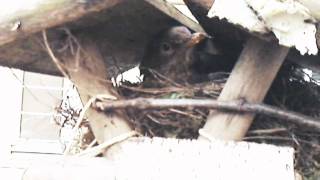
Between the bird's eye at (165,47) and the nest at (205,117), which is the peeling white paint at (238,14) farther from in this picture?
the bird's eye at (165,47)

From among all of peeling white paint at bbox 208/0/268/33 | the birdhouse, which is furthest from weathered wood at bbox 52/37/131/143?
peeling white paint at bbox 208/0/268/33

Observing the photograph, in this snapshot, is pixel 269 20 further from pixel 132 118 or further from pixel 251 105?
pixel 132 118

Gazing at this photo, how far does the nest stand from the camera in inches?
46.9

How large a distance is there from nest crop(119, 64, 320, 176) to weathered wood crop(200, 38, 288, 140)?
41mm

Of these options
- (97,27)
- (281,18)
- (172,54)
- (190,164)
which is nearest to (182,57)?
(172,54)

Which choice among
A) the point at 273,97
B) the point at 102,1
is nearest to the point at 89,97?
the point at 102,1

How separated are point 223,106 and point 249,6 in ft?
0.62

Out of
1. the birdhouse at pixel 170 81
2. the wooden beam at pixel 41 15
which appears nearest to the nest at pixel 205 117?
the birdhouse at pixel 170 81

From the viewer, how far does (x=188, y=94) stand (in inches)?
47.9

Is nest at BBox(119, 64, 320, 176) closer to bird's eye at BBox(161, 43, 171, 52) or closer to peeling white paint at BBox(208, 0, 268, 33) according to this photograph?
bird's eye at BBox(161, 43, 171, 52)

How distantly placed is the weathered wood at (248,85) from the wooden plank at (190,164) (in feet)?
0.09

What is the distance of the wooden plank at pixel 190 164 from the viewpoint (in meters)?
1.12

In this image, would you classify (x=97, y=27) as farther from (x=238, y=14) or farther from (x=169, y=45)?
(x=238, y=14)

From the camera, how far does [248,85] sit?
3.77 feet
